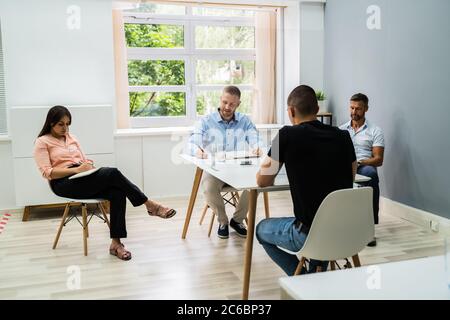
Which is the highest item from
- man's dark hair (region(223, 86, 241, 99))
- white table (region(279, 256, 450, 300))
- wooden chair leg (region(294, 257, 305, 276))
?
man's dark hair (region(223, 86, 241, 99))

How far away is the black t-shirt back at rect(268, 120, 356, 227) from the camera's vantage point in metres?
2.37

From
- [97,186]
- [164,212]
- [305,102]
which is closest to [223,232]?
[164,212]

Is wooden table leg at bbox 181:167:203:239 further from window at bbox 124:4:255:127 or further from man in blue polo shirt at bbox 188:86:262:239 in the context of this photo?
window at bbox 124:4:255:127

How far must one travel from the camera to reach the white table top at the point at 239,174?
2.80 meters

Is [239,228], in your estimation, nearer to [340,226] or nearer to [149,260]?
[149,260]

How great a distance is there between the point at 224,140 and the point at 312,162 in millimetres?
2083

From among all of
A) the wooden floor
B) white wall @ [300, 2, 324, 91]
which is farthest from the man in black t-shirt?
white wall @ [300, 2, 324, 91]

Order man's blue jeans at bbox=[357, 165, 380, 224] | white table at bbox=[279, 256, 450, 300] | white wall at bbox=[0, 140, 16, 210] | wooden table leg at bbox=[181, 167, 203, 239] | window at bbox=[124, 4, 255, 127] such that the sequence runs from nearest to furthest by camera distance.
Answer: white table at bbox=[279, 256, 450, 300] → wooden table leg at bbox=[181, 167, 203, 239] → man's blue jeans at bbox=[357, 165, 380, 224] → white wall at bbox=[0, 140, 16, 210] → window at bbox=[124, 4, 255, 127]

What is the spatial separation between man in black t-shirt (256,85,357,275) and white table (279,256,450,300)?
2.78 ft

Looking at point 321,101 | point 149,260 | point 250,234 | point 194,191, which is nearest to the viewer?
point 250,234

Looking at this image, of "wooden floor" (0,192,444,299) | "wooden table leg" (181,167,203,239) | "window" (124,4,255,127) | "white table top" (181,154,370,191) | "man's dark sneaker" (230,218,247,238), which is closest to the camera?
"white table top" (181,154,370,191)

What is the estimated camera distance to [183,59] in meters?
6.01

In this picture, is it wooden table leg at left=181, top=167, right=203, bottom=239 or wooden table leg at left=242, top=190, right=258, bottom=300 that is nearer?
wooden table leg at left=242, top=190, right=258, bottom=300

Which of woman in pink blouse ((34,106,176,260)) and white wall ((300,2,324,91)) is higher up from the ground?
white wall ((300,2,324,91))
